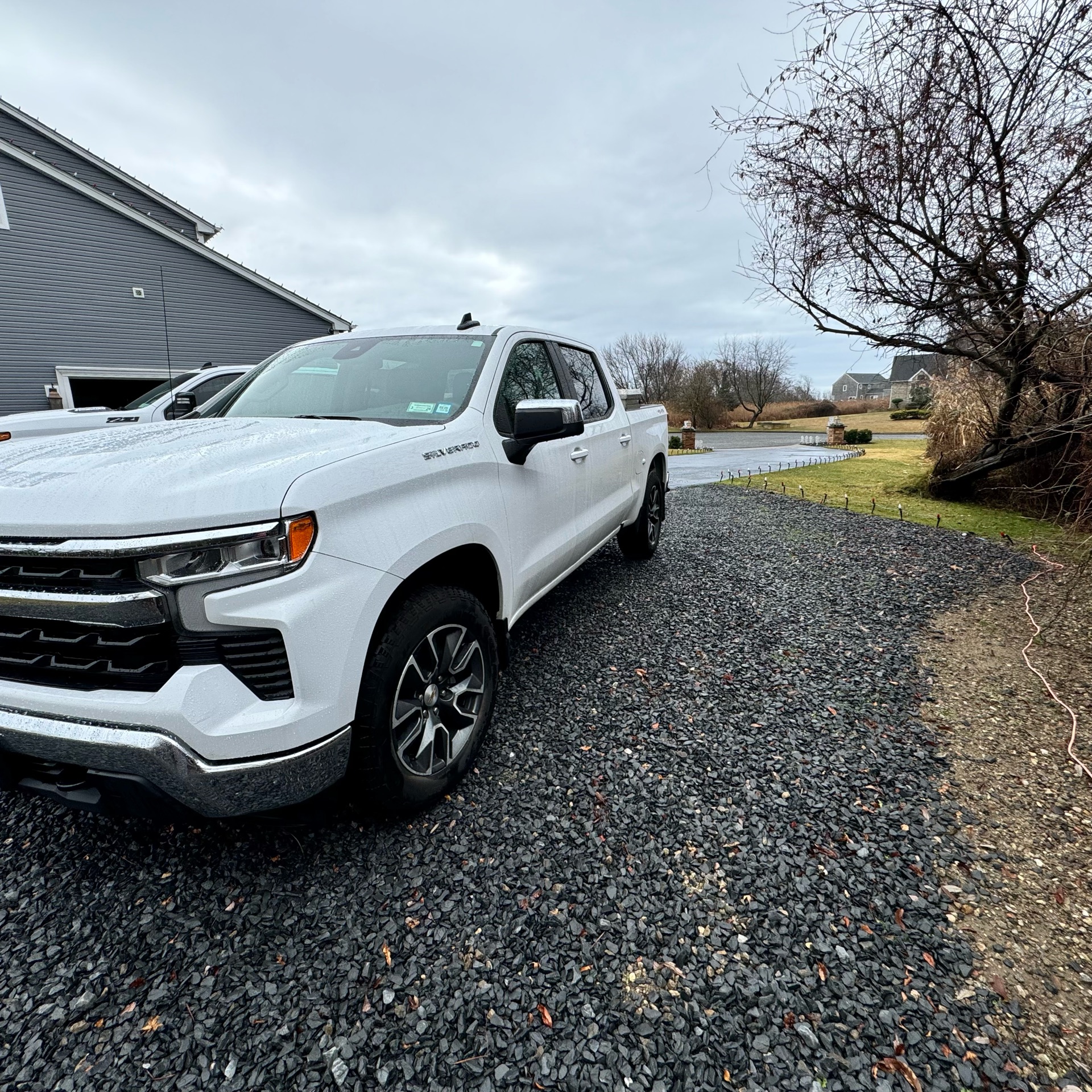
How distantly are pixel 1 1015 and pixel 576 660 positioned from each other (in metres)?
2.75

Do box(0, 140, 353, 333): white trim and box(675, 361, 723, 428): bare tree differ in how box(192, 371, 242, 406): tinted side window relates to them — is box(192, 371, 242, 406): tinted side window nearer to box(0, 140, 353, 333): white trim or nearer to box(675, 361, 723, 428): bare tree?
box(0, 140, 353, 333): white trim

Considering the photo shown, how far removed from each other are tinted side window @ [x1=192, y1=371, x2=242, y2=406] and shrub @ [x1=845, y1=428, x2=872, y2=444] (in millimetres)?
23454

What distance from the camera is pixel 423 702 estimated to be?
2.21m

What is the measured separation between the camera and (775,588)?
5051 millimetres

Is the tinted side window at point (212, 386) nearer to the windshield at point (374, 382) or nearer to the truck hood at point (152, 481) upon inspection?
the windshield at point (374, 382)

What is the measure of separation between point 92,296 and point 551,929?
14.9 metres

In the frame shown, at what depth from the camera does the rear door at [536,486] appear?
2.75 metres

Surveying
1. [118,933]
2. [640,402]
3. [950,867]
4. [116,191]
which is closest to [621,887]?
[950,867]

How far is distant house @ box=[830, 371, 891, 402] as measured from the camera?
8338 centimetres

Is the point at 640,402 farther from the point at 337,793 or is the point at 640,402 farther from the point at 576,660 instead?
the point at 337,793

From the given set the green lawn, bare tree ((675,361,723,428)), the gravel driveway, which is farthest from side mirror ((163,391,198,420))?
bare tree ((675,361,723,428))

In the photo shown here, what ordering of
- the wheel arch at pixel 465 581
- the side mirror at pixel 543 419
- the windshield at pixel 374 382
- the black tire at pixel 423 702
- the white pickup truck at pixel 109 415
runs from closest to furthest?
the black tire at pixel 423 702 < the wheel arch at pixel 465 581 < the side mirror at pixel 543 419 < the windshield at pixel 374 382 < the white pickup truck at pixel 109 415

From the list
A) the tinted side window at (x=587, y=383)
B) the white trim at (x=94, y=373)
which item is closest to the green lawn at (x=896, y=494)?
the tinted side window at (x=587, y=383)

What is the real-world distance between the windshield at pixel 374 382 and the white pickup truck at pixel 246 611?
0.22m
